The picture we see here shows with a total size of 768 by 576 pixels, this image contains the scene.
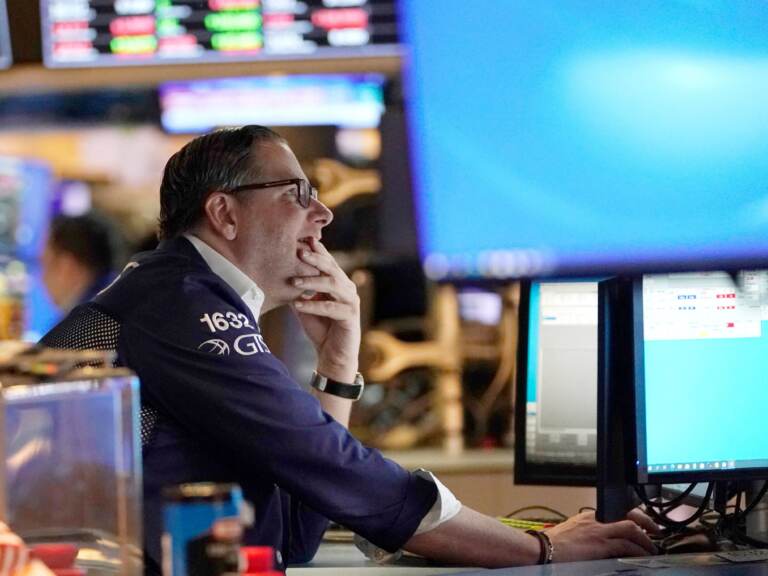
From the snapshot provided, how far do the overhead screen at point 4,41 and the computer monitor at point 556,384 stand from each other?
137cm

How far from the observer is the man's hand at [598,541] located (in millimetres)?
2070

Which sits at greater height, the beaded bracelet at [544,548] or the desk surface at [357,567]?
the beaded bracelet at [544,548]

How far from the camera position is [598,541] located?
2.08 meters

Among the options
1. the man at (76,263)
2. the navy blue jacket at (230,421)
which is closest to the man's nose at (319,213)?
the navy blue jacket at (230,421)

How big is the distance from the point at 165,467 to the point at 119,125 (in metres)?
2.88

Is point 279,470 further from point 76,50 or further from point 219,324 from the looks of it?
point 76,50

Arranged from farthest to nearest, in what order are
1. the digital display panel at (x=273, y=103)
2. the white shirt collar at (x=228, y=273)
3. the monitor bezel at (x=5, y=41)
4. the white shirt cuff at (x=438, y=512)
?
the digital display panel at (x=273, y=103)
the monitor bezel at (x=5, y=41)
the white shirt collar at (x=228, y=273)
the white shirt cuff at (x=438, y=512)

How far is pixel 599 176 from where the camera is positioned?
7.29ft

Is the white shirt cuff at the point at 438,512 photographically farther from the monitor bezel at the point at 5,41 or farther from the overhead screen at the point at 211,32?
the monitor bezel at the point at 5,41

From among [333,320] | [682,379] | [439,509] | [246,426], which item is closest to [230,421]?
[246,426]

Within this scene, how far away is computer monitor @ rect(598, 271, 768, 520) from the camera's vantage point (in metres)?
2.04

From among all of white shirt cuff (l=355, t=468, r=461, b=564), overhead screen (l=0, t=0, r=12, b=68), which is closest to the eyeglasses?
white shirt cuff (l=355, t=468, r=461, b=564)

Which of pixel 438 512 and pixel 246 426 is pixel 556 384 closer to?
pixel 438 512

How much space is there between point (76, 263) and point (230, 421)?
2.24 metres
